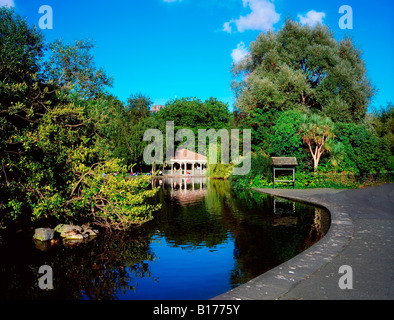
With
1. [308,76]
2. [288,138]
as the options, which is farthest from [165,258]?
[308,76]

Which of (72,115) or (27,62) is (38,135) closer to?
(72,115)

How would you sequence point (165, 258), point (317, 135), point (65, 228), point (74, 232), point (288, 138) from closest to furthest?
point (165, 258)
point (74, 232)
point (65, 228)
point (317, 135)
point (288, 138)

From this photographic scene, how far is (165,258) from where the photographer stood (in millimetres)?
7883

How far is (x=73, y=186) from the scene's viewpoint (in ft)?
34.3

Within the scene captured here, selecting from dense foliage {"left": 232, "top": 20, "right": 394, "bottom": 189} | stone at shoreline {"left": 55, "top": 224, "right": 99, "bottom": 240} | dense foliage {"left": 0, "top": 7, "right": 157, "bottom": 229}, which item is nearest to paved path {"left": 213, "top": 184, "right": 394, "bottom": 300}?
dense foliage {"left": 0, "top": 7, "right": 157, "bottom": 229}

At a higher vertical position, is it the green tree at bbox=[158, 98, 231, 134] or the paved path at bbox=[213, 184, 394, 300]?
the green tree at bbox=[158, 98, 231, 134]

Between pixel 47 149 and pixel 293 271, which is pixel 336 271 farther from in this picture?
pixel 47 149

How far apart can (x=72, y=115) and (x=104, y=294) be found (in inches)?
260

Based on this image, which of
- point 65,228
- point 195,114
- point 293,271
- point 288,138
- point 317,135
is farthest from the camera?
point 195,114

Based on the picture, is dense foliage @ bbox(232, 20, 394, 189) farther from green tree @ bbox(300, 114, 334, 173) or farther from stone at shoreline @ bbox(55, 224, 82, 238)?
stone at shoreline @ bbox(55, 224, 82, 238)

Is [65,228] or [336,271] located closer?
[336,271]

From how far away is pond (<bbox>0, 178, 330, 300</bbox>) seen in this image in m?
5.96

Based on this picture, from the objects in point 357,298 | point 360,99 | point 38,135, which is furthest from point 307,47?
point 357,298

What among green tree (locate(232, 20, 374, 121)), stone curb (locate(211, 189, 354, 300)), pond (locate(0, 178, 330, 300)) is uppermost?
green tree (locate(232, 20, 374, 121))
